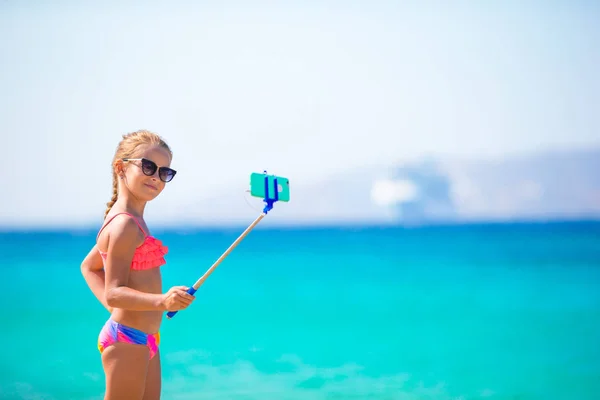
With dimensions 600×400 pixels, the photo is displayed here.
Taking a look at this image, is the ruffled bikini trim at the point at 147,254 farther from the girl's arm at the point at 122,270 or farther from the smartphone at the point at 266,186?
the smartphone at the point at 266,186

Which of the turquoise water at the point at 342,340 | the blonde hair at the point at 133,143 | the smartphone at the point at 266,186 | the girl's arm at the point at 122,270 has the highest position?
the turquoise water at the point at 342,340

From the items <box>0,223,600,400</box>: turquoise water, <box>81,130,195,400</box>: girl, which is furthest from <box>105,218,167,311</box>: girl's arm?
<box>0,223,600,400</box>: turquoise water

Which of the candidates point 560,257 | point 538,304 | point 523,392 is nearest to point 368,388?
point 523,392

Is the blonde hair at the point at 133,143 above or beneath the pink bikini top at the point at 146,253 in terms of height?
above

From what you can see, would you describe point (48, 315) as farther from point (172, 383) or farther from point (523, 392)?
point (523, 392)

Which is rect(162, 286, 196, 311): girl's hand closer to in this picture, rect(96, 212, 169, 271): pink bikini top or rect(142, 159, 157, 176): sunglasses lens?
rect(96, 212, 169, 271): pink bikini top

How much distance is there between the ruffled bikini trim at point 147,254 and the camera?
2166 millimetres

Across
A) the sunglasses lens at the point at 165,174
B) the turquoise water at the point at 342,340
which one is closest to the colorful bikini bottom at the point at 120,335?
the sunglasses lens at the point at 165,174

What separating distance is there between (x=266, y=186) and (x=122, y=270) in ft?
1.66

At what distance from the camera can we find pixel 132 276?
7.14 ft

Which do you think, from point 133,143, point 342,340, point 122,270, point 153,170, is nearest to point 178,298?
point 122,270

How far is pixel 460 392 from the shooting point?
503cm

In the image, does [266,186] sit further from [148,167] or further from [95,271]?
[95,271]

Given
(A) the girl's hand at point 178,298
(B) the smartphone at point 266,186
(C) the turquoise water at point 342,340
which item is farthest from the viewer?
(C) the turquoise water at point 342,340
